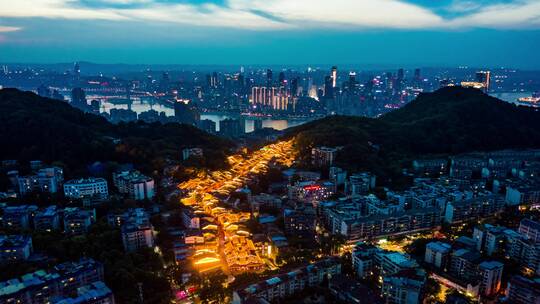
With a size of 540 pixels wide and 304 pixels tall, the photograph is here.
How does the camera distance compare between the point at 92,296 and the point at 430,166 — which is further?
the point at 430,166

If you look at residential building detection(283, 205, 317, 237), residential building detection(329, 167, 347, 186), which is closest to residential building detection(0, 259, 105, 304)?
residential building detection(283, 205, 317, 237)

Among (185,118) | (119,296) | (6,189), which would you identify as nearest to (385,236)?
(119,296)

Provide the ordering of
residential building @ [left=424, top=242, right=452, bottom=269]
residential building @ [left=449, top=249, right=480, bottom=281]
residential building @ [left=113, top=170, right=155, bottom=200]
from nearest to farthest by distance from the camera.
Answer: residential building @ [left=449, top=249, right=480, bottom=281], residential building @ [left=424, top=242, right=452, bottom=269], residential building @ [left=113, top=170, right=155, bottom=200]

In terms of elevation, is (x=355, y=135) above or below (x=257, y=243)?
above

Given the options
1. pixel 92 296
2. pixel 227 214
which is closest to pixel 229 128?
pixel 227 214

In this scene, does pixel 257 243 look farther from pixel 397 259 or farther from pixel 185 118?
pixel 185 118

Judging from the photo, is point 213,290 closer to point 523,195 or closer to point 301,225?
point 301,225

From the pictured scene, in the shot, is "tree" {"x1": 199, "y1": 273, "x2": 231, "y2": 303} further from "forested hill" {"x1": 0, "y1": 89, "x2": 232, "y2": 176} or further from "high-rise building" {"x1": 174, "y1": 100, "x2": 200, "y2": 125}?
"high-rise building" {"x1": 174, "y1": 100, "x2": 200, "y2": 125}
